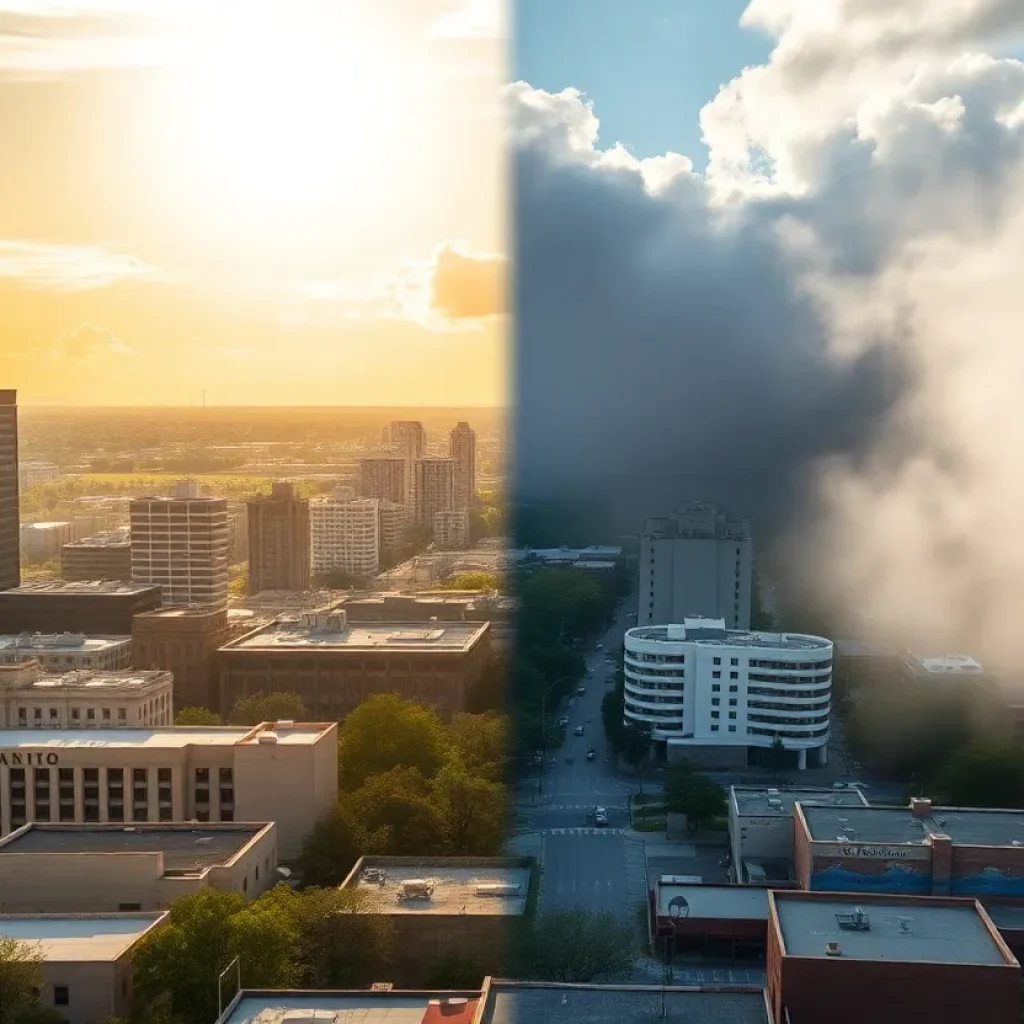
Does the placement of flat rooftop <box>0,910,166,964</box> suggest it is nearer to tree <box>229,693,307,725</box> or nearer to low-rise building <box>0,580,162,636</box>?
tree <box>229,693,307,725</box>

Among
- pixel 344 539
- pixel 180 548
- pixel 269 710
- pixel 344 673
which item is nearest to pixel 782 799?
pixel 269 710

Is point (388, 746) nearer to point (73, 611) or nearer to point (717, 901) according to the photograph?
point (717, 901)

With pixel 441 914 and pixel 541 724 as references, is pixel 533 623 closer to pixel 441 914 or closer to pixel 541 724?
pixel 541 724

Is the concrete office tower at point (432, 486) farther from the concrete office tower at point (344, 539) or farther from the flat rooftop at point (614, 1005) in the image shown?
the flat rooftop at point (614, 1005)

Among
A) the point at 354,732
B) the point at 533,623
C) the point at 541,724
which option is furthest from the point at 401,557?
the point at 354,732

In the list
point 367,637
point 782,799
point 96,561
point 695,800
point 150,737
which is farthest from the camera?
point 96,561

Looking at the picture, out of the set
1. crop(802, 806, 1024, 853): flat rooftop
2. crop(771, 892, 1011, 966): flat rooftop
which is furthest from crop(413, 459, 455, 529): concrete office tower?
crop(771, 892, 1011, 966): flat rooftop

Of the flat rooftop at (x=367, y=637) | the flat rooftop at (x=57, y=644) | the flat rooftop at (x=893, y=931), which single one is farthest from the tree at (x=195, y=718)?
the flat rooftop at (x=893, y=931)
